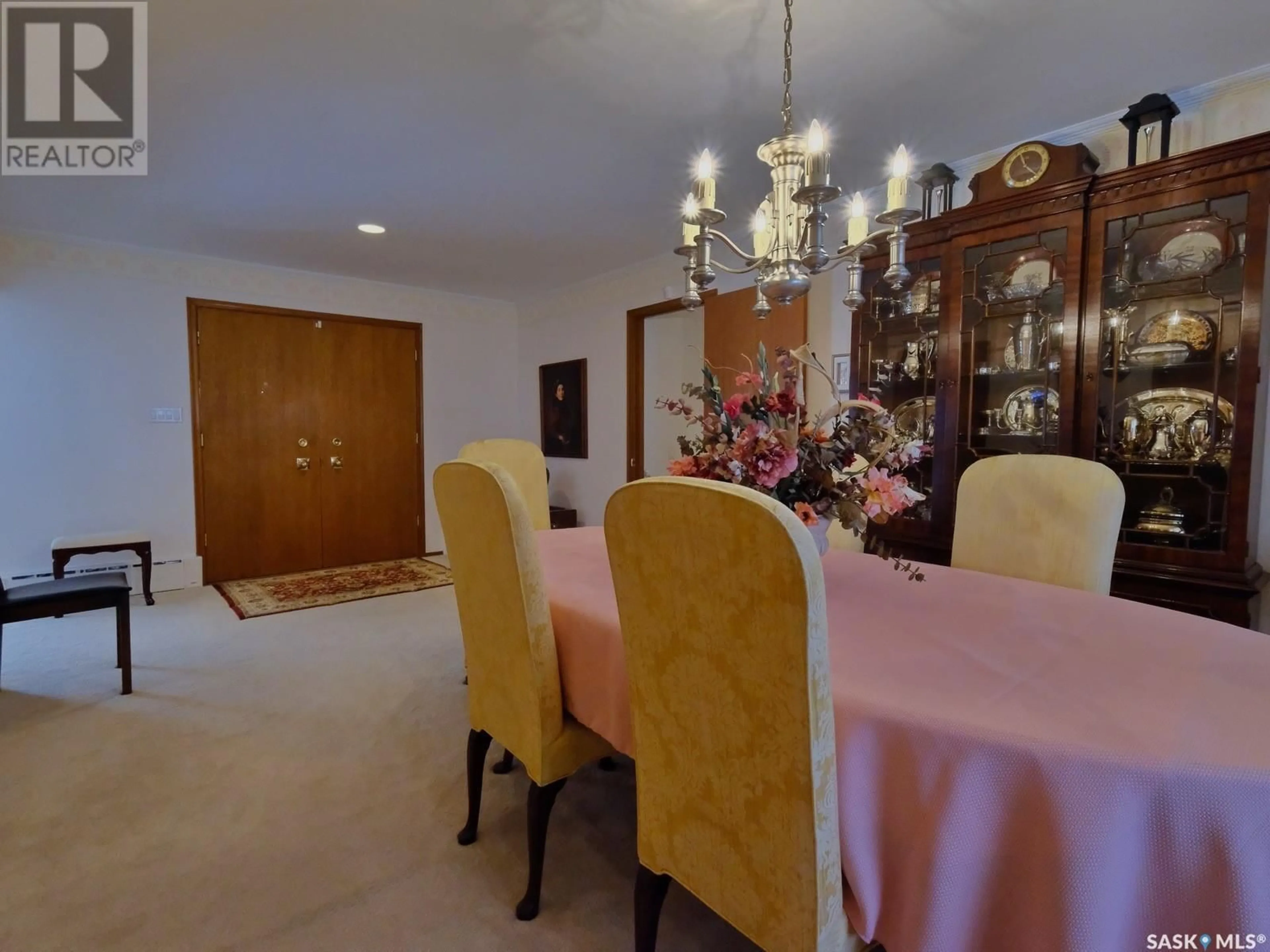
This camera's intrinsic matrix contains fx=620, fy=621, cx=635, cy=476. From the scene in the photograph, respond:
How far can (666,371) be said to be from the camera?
5.16m

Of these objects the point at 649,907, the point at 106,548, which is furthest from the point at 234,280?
the point at 649,907

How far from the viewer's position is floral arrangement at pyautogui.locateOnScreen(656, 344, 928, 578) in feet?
4.80

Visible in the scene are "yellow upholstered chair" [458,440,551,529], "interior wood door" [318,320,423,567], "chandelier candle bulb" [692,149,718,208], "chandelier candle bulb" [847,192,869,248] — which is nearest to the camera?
"chandelier candle bulb" [692,149,718,208]

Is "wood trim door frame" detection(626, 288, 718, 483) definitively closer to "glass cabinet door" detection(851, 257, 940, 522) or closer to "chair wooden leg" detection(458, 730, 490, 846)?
"glass cabinet door" detection(851, 257, 940, 522)

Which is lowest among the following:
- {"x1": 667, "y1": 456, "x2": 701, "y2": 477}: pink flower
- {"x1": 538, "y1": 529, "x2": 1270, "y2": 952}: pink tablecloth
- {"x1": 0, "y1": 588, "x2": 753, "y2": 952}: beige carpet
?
{"x1": 0, "y1": 588, "x2": 753, "y2": 952}: beige carpet

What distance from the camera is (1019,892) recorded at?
0.83m

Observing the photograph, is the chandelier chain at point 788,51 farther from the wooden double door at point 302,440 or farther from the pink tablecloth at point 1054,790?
the wooden double door at point 302,440

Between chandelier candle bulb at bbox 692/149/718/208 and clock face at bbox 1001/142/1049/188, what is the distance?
1455 mm

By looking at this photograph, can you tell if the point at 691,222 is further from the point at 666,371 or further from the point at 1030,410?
the point at 666,371

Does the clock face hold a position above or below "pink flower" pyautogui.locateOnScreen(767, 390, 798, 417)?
above

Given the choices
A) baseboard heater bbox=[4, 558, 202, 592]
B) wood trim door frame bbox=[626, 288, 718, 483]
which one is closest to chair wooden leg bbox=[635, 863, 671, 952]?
wood trim door frame bbox=[626, 288, 718, 483]

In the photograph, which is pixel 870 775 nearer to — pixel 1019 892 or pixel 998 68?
pixel 1019 892

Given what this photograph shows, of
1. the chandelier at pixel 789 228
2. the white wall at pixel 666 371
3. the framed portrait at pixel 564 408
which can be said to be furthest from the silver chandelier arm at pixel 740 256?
the framed portrait at pixel 564 408

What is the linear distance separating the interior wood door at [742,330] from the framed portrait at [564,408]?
1.52 m
